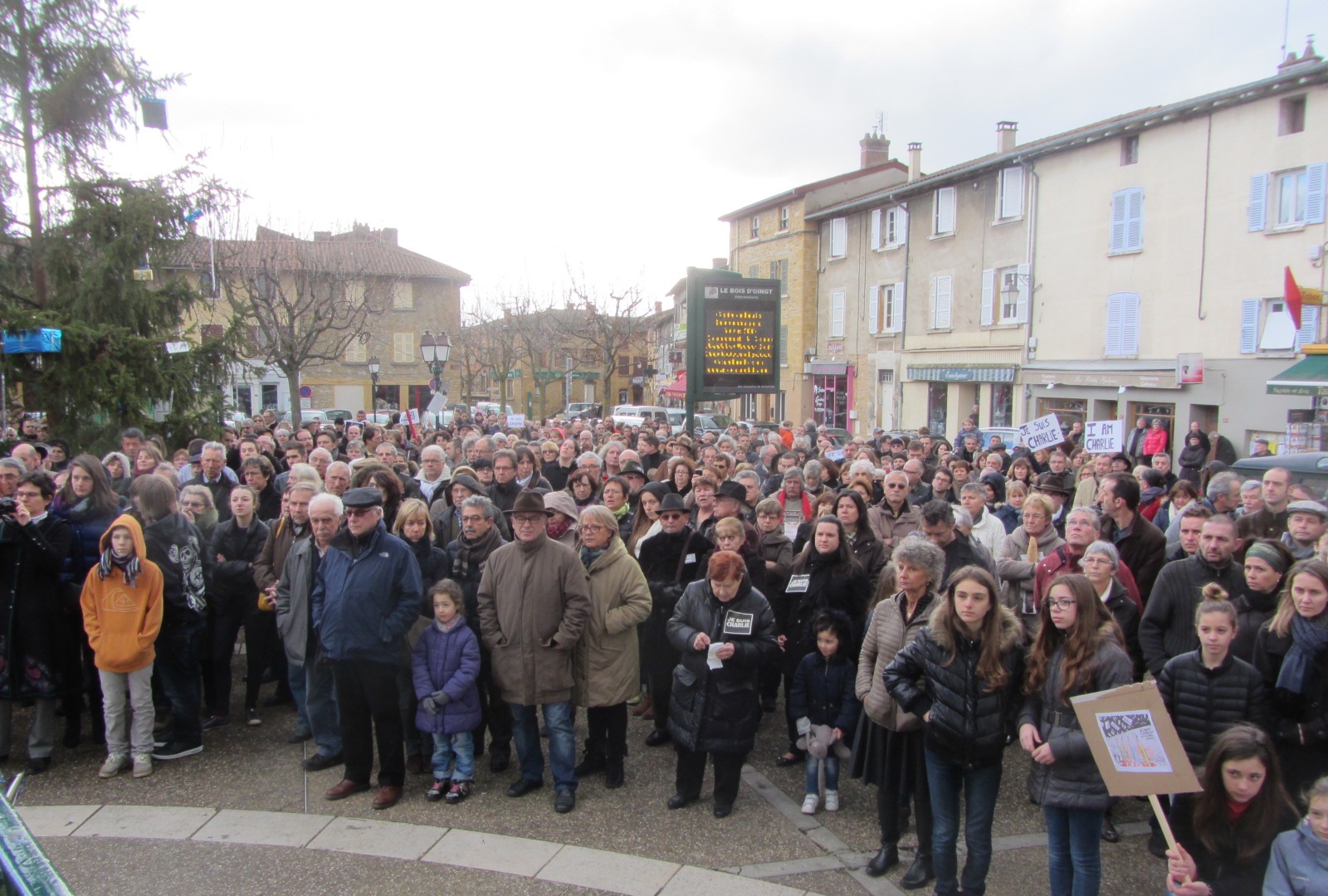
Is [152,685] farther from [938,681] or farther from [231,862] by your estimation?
[938,681]

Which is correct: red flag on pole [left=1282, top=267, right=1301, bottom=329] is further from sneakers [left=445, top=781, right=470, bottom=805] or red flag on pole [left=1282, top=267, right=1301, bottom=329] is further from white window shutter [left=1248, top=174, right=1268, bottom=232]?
sneakers [left=445, top=781, right=470, bottom=805]

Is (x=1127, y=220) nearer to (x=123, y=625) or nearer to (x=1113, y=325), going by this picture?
(x=1113, y=325)

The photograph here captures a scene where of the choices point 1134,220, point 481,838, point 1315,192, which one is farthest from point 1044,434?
point 1134,220

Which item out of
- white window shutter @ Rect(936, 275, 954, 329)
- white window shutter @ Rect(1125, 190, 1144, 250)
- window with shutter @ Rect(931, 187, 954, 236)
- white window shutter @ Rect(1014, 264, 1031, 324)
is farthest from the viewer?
white window shutter @ Rect(936, 275, 954, 329)

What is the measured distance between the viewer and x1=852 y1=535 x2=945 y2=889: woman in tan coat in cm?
425

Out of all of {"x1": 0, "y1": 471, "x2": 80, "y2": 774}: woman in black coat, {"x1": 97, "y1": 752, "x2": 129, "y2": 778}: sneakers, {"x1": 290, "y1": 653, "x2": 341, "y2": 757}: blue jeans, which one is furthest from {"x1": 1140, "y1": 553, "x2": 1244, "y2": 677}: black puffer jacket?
{"x1": 0, "y1": 471, "x2": 80, "y2": 774}: woman in black coat

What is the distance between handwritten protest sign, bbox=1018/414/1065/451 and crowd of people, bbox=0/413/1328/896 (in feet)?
12.8

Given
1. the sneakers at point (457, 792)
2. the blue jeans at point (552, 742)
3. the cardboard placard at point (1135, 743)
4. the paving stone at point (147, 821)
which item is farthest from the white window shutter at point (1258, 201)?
the paving stone at point (147, 821)

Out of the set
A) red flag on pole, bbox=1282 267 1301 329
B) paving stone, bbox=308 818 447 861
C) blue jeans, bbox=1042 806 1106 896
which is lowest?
paving stone, bbox=308 818 447 861

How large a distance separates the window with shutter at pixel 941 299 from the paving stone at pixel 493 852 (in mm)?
28631

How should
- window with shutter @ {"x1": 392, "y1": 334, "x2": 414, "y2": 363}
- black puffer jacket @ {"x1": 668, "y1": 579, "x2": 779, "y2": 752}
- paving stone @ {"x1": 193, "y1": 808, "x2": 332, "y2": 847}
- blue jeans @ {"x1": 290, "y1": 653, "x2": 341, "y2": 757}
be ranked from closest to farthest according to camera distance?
paving stone @ {"x1": 193, "y1": 808, "x2": 332, "y2": 847}
black puffer jacket @ {"x1": 668, "y1": 579, "x2": 779, "y2": 752}
blue jeans @ {"x1": 290, "y1": 653, "x2": 341, "y2": 757}
window with shutter @ {"x1": 392, "y1": 334, "x2": 414, "y2": 363}

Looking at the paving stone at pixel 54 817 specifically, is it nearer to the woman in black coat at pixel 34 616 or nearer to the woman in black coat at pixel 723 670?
the woman in black coat at pixel 34 616

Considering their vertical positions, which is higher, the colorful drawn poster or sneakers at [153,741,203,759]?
the colorful drawn poster

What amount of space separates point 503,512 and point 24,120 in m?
11.5
